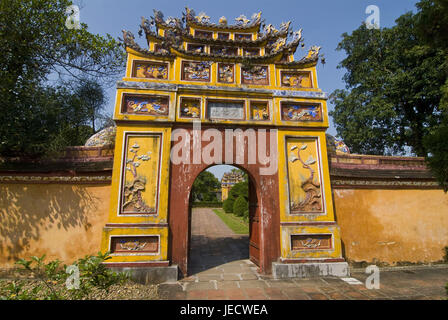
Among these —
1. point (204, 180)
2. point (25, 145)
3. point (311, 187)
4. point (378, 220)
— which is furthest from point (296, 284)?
point (204, 180)

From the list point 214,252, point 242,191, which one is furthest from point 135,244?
point 242,191

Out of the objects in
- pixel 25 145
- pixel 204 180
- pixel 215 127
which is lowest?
pixel 25 145

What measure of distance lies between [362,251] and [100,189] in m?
7.47

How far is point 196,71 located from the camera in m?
6.85

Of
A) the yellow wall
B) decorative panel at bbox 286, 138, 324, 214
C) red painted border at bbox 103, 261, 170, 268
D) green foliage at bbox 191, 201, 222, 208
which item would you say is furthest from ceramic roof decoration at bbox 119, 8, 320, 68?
green foliage at bbox 191, 201, 222, 208

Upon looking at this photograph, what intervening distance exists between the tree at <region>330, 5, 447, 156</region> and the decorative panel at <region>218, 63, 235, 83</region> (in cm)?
1070

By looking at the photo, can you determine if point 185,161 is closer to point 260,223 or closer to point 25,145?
point 260,223

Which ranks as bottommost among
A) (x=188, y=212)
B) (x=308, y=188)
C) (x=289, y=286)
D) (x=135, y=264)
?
(x=289, y=286)

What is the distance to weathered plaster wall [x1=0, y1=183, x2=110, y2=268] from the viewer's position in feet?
18.8

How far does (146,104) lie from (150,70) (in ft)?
3.73

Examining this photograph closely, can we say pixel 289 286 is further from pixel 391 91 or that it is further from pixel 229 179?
pixel 229 179

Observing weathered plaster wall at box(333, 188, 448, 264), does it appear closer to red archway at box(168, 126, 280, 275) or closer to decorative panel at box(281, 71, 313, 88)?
red archway at box(168, 126, 280, 275)
